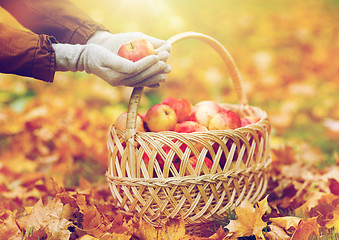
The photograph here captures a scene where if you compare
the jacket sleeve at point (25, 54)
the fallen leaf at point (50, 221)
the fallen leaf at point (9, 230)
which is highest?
the jacket sleeve at point (25, 54)

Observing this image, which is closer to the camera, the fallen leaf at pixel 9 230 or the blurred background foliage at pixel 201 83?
the fallen leaf at pixel 9 230

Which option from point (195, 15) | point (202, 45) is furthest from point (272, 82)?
point (195, 15)

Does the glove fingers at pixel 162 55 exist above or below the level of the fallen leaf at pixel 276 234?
above

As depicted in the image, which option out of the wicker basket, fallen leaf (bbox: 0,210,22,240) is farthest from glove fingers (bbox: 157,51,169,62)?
fallen leaf (bbox: 0,210,22,240)

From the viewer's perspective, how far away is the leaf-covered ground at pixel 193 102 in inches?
51.8

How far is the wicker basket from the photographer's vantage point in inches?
50.2

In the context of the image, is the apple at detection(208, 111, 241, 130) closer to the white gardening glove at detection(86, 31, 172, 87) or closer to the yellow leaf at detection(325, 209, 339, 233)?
the white gardening glove at detection(86, 31, 172, 87)

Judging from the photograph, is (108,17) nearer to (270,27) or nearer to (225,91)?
(225,91)

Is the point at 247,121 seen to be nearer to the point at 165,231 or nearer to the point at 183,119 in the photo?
the point at 183,119

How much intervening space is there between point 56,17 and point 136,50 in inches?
22.4

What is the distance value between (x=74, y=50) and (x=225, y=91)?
279cm

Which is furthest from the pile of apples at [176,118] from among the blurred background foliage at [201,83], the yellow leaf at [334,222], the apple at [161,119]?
the blurred background foliage at [201,83]

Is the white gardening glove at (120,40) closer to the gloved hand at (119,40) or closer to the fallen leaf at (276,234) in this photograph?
the gloved hand at (119,40)

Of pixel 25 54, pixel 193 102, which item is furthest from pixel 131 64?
pixel 193 102
